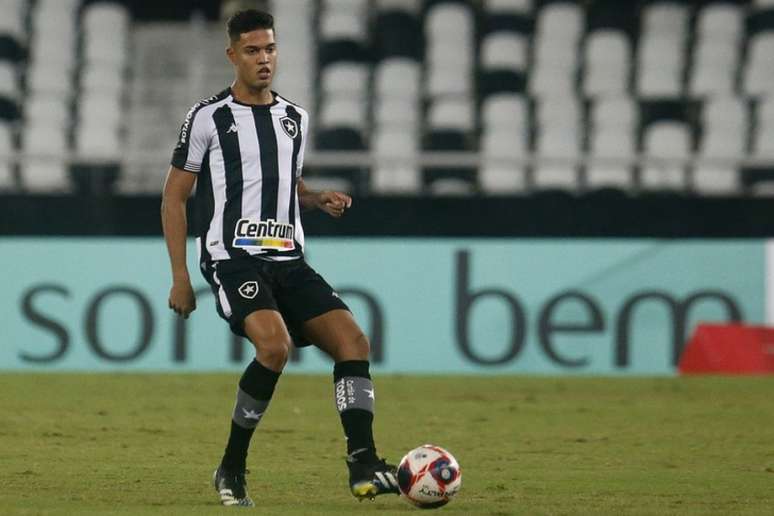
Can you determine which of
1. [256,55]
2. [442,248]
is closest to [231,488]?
[256,55]

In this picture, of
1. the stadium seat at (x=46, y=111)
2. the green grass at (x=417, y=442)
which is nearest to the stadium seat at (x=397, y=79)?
the stadium seat at (x=46, y=111)

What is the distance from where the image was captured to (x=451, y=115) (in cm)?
1811

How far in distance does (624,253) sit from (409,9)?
6189 mm

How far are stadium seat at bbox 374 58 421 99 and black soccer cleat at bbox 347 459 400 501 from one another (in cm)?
1203

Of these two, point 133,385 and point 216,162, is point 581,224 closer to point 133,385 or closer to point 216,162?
point 133,385

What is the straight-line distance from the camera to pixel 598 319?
47.6 feet

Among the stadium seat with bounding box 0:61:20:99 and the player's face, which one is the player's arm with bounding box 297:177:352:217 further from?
the stadium seat with bounding box 0:61:20:99

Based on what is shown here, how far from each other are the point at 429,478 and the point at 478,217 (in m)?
8.60

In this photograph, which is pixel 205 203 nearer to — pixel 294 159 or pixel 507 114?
pixel 294 159

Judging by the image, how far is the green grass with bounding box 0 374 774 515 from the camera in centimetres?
685

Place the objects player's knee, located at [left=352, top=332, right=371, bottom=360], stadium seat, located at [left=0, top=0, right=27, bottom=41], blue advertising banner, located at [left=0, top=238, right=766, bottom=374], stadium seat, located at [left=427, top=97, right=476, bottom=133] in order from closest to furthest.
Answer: player's knee, located at [left=352, top=332, right=371, bottom=360] → blue advertising banner, located at [left=0, top=238, right=766, bottom=374] → stadium seat, located at [left=427, top=97, right=476, bottom=133] → stadium seat, located at [left=0, top=0, right=27, bottom=41]

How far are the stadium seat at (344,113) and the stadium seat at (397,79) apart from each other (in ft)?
0.95

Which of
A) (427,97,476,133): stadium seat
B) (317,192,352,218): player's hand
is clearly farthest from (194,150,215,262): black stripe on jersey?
(427,97,476,133): stadium seat

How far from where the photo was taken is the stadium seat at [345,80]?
1853 centimetres
